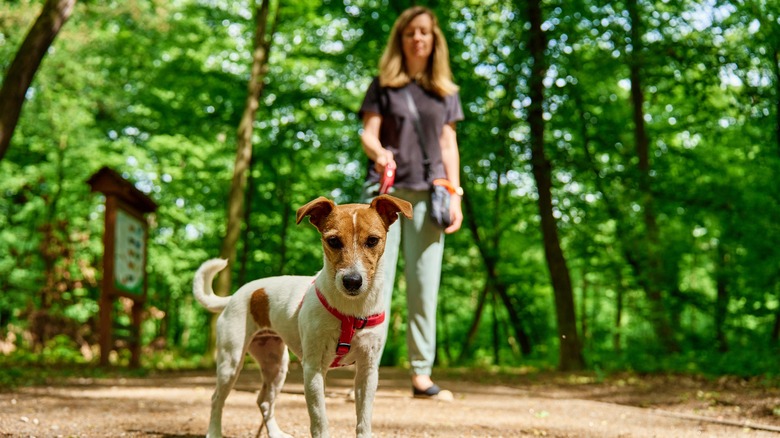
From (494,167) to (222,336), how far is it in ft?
30.4

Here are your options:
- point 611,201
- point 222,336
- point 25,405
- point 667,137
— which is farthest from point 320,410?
point 667,137

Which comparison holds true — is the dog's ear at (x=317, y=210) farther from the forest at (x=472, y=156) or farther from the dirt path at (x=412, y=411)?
the forest at (x=472, y=156)

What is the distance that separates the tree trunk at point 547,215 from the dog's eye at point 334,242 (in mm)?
8430

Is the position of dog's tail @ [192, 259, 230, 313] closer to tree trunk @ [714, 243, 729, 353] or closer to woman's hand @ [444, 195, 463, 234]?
woman's hand @ [444, 195, 463, 234]

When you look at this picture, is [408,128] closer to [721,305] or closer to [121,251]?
[121,251]

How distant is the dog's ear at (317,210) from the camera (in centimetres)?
289

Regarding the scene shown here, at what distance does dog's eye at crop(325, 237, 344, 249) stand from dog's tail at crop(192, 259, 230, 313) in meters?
1.14

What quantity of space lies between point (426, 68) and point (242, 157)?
819cm

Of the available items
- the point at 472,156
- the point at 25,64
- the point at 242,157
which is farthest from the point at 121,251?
the point at 472,156

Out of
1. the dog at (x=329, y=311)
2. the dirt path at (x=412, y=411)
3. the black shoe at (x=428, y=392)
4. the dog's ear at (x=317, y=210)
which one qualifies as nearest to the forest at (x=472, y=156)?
the dirt path at (x=412, y=411)

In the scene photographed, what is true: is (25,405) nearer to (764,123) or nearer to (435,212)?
(435,212)

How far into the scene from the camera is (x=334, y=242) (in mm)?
2859

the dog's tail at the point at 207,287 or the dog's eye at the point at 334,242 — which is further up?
the dog's eye at the point at 334,242

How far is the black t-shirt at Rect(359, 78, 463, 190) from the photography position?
5430 millimetres
